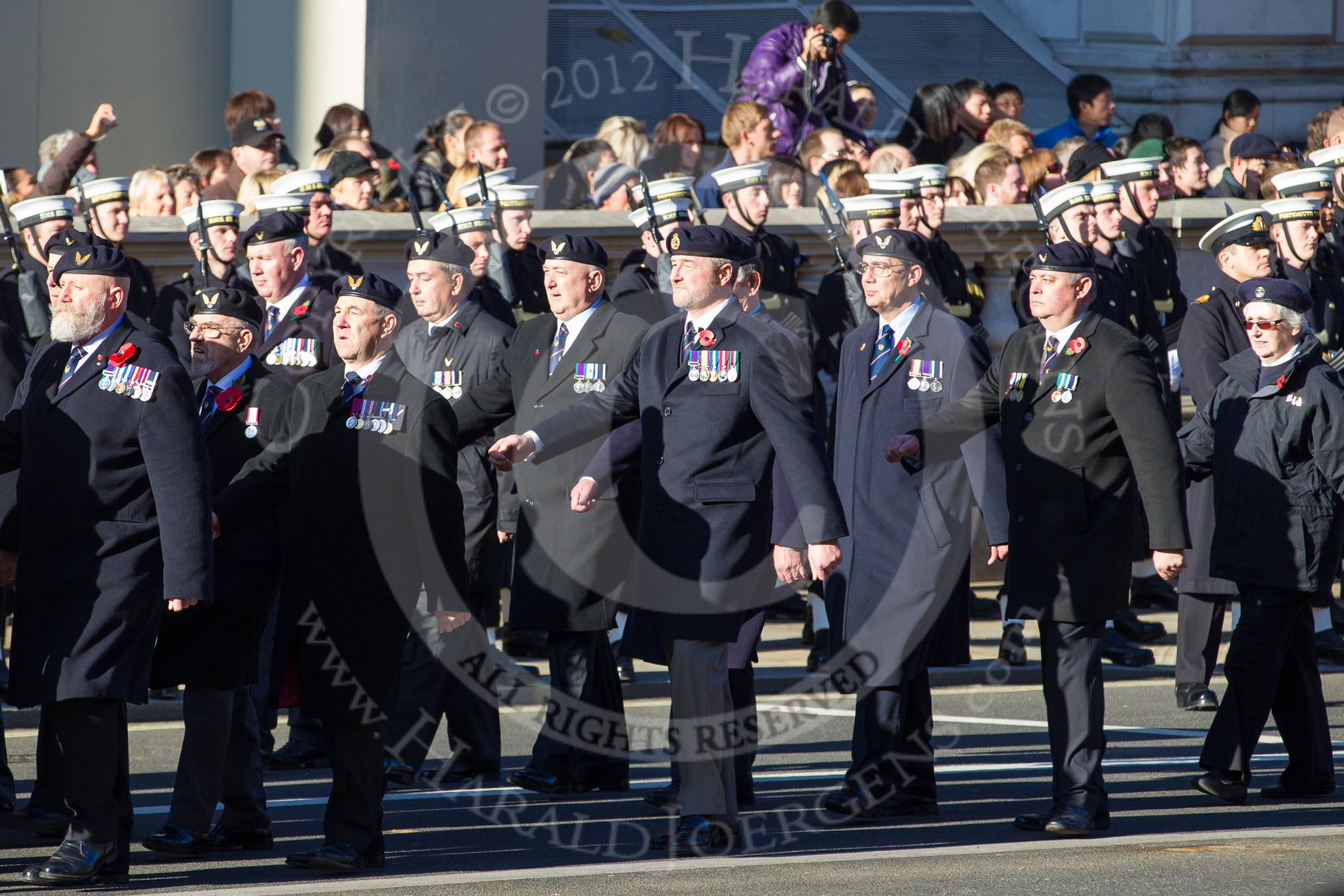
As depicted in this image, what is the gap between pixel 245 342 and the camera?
7742mm

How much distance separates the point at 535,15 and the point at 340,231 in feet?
17.9

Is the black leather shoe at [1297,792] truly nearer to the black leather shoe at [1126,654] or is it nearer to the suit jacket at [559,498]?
the suit jacket at [559,498]

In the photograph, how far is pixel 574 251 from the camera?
884cm

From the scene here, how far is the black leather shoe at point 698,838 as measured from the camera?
731 centimetres

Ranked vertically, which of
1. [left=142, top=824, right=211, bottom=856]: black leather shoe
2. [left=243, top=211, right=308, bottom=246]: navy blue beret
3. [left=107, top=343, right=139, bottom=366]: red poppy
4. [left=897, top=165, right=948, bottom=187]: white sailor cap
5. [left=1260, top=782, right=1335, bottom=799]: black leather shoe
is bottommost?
[left=142, top=824, right=211, bottom=856]: black leather shoe

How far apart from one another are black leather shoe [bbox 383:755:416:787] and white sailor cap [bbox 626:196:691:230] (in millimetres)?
3593

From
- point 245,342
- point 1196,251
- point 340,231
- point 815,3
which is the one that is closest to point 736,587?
point 245,342

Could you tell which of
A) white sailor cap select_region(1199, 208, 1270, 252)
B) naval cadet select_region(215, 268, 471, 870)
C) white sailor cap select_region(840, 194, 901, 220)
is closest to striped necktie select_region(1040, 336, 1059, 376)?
naval cadet select_region(215, 268, 471, 870)

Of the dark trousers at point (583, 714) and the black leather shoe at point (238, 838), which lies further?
the dark trousers at point (583, 714)

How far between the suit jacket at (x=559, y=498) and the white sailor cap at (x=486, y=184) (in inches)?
112

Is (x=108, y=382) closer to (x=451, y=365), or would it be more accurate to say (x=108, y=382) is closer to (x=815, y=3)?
(x=451, y=365)

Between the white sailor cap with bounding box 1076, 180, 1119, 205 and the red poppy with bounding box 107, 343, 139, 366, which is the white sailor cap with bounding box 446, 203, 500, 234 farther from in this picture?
the red poppy with bounding box 107, 343, 139, 366

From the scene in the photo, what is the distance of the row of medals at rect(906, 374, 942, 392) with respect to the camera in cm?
824

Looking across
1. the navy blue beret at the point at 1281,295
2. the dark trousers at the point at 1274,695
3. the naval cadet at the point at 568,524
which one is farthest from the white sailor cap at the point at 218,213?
the dark trousers at the point at 1274,695
